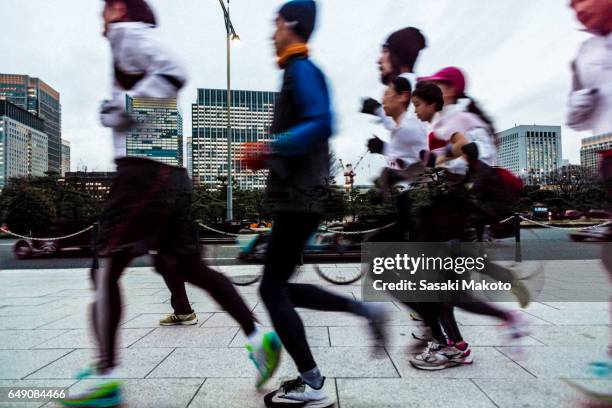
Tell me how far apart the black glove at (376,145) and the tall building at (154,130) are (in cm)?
126

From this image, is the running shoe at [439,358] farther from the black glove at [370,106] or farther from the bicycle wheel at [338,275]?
the bicycle wheel at [338,275]

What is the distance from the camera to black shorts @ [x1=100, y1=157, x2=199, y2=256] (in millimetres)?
1861

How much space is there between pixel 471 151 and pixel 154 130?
176 cm

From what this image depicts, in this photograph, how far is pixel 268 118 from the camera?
1973mm

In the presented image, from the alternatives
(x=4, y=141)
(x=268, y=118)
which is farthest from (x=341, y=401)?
(x=4, y=141)

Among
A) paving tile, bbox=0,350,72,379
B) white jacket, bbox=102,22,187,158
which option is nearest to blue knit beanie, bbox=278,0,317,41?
white jacket, bbox=102,22,187,158

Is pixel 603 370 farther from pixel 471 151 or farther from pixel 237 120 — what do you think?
pixel 237 120

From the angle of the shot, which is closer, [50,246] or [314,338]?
[314,338]

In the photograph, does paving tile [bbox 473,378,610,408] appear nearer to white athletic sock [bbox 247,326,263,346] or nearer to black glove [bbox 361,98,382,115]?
white athletic sock [bbox 247,326,263,346]

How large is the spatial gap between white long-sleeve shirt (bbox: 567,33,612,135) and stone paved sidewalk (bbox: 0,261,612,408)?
1303 millimetres

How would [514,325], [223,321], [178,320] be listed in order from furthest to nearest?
[223,321] < [178,320] < [514,325]

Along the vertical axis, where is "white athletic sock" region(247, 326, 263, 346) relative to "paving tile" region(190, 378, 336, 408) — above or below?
above

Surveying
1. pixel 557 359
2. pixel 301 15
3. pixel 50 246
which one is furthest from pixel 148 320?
pixel 50 246

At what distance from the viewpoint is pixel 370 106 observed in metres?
2.94
